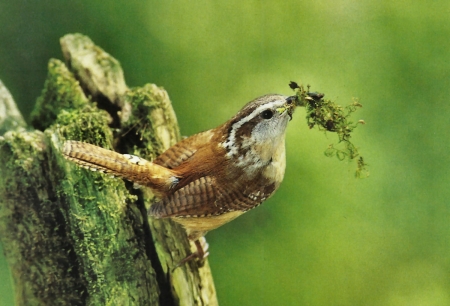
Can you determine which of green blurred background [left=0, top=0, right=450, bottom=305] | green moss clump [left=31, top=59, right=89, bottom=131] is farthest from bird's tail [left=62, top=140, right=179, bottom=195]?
green blurred background [left=0, top=0, right=450, bottom=305]

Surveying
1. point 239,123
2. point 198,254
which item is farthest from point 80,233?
point 239,123

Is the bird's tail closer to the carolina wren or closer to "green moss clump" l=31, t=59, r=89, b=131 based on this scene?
the carolina wren

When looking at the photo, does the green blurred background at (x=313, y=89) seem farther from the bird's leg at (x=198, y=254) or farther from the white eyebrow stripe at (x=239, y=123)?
the white eyebrow stripe at (x=239, y=123)

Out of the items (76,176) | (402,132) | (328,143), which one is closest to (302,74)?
(328,143)

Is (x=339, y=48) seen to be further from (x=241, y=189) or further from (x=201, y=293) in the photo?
(x=201, y=293)

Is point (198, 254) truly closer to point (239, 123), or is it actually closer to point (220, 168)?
point (220, 168)

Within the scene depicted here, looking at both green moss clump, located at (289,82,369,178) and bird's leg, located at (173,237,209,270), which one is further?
bird's leg, located at (173,237,209,270)
